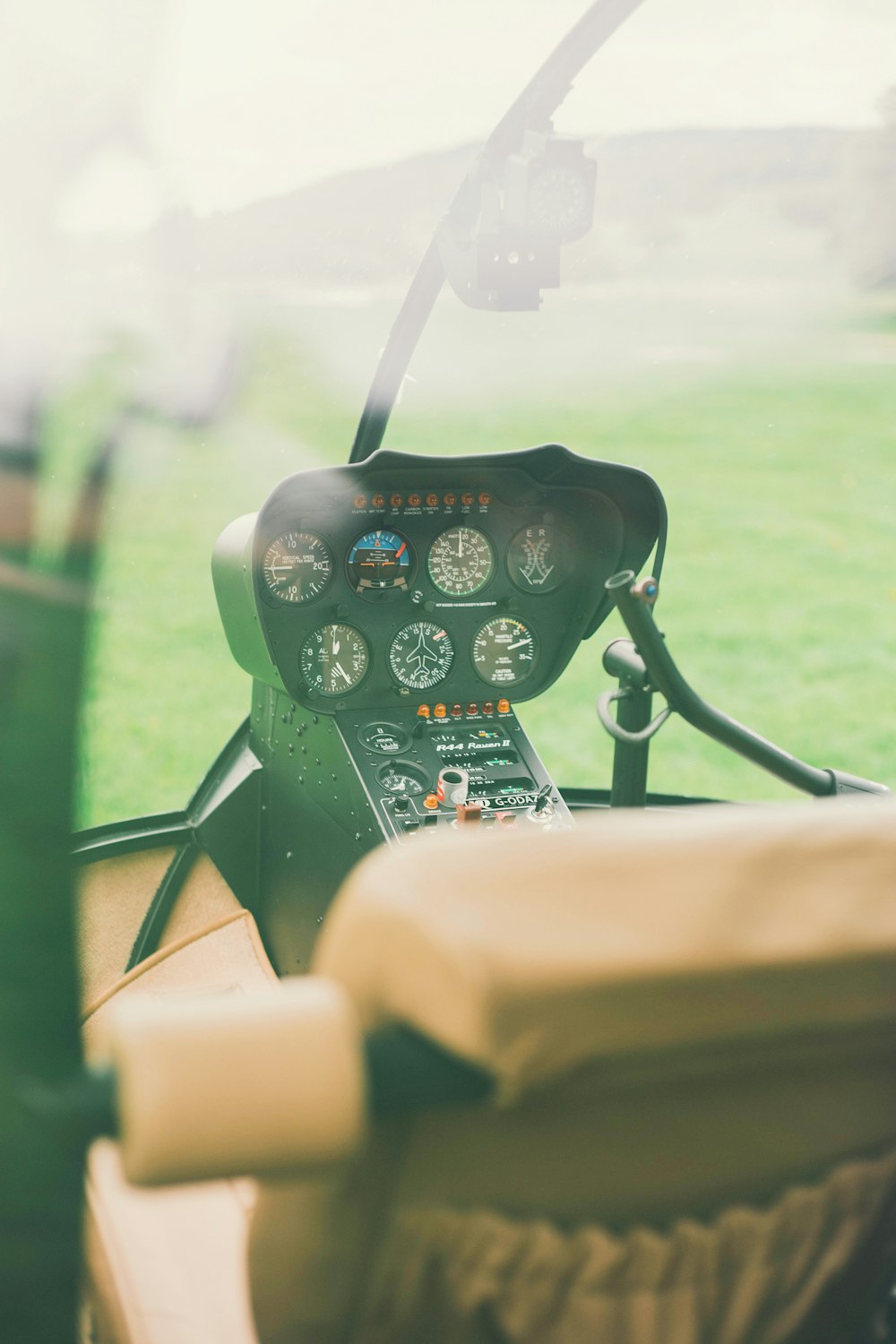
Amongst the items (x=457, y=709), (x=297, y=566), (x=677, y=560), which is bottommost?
(x=457, y=709)

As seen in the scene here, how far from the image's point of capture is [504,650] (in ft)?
8.86

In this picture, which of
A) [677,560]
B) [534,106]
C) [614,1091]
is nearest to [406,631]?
[534,106]

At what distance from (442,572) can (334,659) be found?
11.9 inches

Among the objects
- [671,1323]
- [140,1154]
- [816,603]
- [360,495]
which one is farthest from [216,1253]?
[816,603]

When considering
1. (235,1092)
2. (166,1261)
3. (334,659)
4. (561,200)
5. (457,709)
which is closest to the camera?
(235,1092)

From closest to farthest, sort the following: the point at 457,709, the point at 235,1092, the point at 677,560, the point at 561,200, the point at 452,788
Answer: the point at 235,1092
the point at 561,200
the point at 452,788
the point at 457,709
the point at 677,560

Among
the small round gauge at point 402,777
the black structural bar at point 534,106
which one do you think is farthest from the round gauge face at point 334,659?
the black structural bar at point 534,106

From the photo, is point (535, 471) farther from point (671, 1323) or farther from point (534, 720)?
point (534, 720)

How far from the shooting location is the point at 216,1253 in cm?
121

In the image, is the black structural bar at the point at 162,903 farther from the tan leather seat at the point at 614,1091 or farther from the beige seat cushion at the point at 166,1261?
the tan leather seat at the point at 614,1091

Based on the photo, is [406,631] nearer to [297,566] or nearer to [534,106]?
[297,566]

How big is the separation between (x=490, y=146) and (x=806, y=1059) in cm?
186

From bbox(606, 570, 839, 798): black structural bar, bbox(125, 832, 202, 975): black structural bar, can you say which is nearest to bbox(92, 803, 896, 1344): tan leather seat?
bbox(606, 570, 839, 798): black structural bar

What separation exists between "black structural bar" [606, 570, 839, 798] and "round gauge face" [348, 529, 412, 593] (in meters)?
0.67
